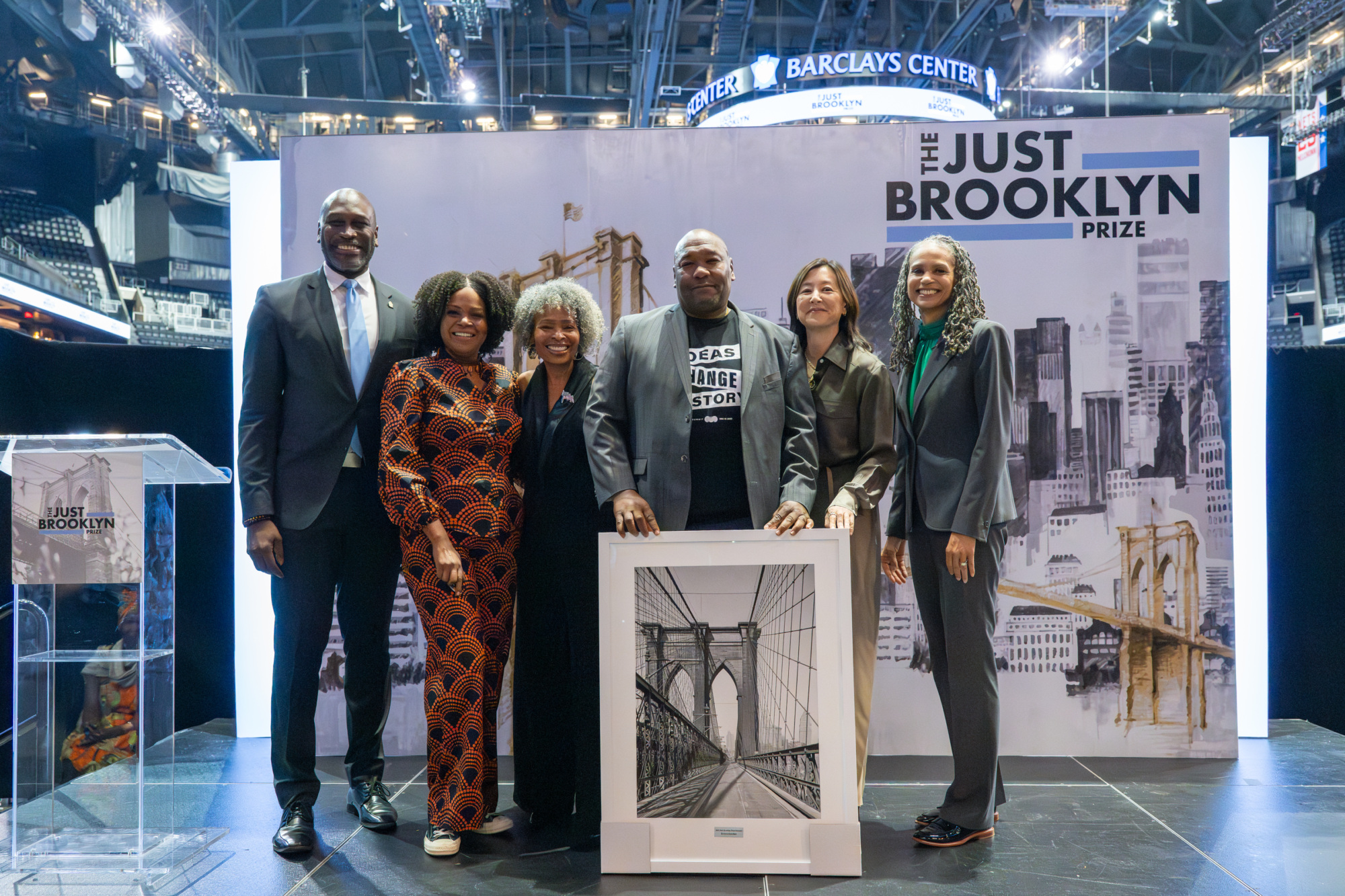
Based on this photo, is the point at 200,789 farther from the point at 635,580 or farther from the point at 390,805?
the point at 635,580

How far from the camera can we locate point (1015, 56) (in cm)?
1044

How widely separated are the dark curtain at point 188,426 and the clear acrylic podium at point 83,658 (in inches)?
82.2

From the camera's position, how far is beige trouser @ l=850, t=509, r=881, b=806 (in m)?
2.97

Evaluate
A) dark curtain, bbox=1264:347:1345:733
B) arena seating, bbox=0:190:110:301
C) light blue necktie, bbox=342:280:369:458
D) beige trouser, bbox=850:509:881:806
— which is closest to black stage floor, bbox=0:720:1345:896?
beige trouser, bbox=850:509:881:806

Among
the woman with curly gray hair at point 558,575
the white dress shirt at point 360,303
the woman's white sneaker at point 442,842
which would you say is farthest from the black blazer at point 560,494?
the woman's white sneaker at point 442,842

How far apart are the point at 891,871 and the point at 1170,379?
245cm

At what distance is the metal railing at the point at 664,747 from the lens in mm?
2508

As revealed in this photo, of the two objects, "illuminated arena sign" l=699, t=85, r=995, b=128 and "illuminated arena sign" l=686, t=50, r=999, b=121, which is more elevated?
"illuminated arena sign" l=686, t=50, r=999, b=121

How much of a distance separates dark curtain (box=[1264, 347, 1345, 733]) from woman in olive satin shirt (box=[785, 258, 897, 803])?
9.14 ft

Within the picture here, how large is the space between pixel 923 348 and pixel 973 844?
1573 millimetres

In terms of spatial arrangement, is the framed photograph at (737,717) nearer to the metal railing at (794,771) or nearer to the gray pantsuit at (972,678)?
the metal railing at (794,771)

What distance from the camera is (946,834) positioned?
2.78 meters

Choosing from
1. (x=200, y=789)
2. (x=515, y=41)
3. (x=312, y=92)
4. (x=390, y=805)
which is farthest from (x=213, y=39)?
(x=390, y=805)

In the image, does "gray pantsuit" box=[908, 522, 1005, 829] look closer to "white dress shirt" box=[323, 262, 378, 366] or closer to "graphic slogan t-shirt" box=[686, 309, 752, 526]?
"graphic slogan t-shirt" box=[686, 309, 752, 526]
